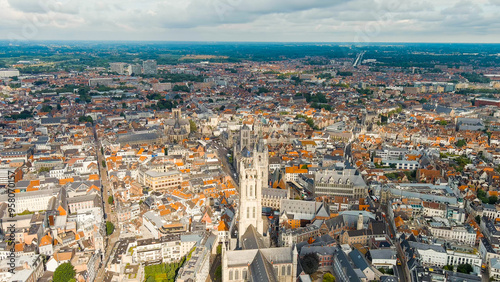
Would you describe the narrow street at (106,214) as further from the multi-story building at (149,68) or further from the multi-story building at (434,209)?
the multi-story building at (149,68)

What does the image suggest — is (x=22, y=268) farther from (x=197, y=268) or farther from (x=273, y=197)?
(x=273, y=197)

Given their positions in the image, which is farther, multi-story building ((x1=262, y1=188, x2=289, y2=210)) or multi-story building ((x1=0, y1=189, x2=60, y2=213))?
multi-story building ((x1=262, y1=188, x2=289, y2=210))

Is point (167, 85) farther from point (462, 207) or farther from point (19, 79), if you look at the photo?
point (462, 207)

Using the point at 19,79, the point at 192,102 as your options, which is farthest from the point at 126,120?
the point at 19,79

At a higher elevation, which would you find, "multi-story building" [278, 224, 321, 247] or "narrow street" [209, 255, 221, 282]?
"multi-story building" [278, 224, 321, 247]

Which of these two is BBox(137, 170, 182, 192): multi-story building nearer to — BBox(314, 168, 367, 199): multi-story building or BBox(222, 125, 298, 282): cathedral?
BBox(314, 168, 367, 199): multi-story building

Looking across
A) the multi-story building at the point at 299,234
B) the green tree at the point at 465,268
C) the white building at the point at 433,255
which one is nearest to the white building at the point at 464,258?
the green tree at the point at 465,268

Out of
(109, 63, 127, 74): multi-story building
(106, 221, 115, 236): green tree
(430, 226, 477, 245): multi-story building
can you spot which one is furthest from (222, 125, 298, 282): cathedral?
Answer: (109, 63, 127, 74): multi-story building

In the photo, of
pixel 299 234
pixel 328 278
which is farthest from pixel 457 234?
pixel 299 234
